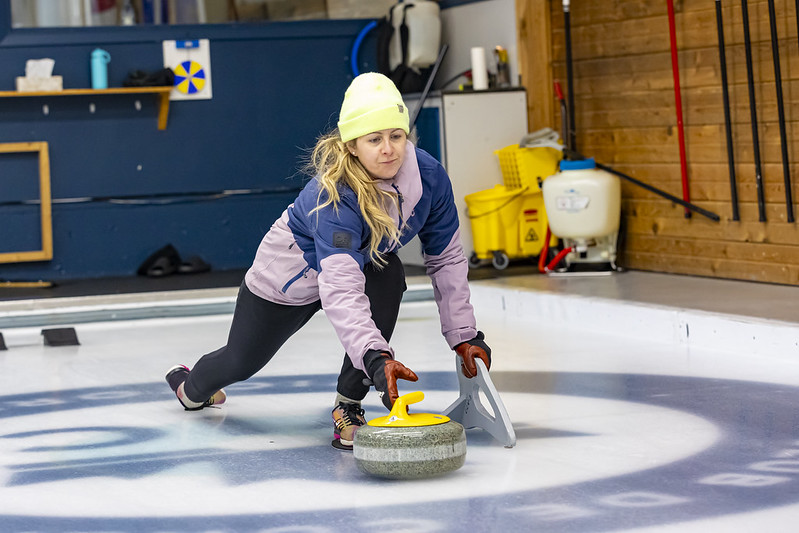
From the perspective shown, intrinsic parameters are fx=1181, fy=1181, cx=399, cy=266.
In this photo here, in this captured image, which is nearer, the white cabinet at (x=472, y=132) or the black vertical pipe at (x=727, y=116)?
the black vertical pipe at (x=727, y=116)

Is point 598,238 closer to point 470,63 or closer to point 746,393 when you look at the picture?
point 470,63

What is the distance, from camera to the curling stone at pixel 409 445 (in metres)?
2.51

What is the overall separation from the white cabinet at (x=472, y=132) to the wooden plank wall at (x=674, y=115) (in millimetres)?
147

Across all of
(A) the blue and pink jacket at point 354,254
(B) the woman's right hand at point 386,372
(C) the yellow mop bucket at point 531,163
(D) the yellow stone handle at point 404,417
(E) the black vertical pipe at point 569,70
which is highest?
(E) the black vertical pipe at point 569,70

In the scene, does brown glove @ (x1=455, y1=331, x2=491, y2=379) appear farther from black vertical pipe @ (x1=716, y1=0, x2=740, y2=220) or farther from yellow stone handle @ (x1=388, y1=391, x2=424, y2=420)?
black vertical pipe @ (x1=716, y1=0, x2=740, y2=220)

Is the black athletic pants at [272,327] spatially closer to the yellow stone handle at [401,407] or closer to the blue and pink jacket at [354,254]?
the blue and pink jacket at [354,254]

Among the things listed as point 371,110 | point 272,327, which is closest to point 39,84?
point 272,327

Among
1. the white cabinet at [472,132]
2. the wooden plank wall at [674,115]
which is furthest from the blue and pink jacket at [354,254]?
the white cabinet at [472,132]

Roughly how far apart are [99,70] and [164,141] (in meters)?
0.62

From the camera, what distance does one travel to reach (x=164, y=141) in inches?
297

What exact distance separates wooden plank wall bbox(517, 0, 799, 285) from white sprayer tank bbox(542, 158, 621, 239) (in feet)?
0.94

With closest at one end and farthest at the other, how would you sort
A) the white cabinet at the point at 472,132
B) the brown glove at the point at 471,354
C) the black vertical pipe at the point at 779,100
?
the brown glove at the point at 471,354, the black vertical pipe at the point at 779,100, the white cabinet at the point at 472,132

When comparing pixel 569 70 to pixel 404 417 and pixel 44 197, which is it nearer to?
pixel 44 197

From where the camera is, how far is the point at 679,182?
6.13 metres
